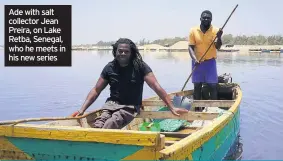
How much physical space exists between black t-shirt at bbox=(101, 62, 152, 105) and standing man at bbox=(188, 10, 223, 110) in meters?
3.50

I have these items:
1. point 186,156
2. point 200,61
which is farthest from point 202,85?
point 186,156

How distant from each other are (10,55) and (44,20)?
3.00 m

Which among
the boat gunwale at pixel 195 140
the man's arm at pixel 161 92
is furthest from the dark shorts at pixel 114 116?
the boat gunwale at pixel 195 140

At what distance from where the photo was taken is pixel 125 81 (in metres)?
5.96

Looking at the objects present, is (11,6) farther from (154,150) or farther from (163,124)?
(154,150)

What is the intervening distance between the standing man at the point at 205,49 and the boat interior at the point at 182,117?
72 cm

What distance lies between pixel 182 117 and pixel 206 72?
3.29m

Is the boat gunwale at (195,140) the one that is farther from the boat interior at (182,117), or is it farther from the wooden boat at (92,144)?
the boat interior at (182,117)

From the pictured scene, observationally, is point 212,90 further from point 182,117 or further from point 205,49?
point 182,117

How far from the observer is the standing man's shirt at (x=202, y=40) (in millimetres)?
9227

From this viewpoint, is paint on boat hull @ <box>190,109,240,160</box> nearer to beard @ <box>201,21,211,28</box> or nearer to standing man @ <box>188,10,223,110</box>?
standing man @ <box>188,10,223,110</box>

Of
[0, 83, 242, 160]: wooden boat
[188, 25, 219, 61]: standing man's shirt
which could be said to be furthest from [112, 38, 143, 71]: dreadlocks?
[188, 25, 219, 61]: standing man's shirt

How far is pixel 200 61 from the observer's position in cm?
939

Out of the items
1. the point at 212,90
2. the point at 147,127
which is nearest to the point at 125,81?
the point at 147,127
